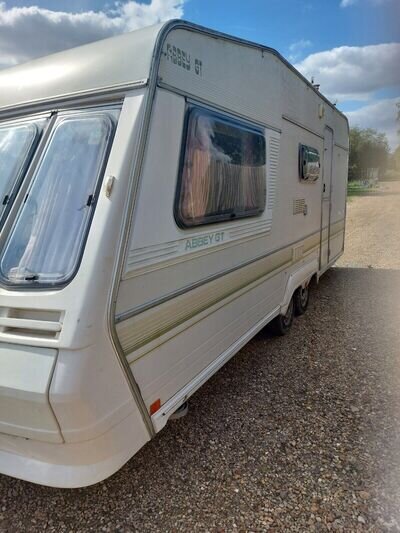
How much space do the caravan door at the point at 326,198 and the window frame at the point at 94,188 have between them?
3.93m

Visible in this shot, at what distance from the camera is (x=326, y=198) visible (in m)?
5.68

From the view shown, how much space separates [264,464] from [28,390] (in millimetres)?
1640

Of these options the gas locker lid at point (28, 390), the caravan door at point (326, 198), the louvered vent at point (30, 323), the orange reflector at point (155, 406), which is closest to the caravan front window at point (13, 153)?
the louvered vent at point (30, 323)

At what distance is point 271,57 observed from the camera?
3488 millimetres

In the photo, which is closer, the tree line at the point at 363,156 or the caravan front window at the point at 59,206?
the caravan front window at the point at 59,206

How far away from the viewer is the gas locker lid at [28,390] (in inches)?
67.5

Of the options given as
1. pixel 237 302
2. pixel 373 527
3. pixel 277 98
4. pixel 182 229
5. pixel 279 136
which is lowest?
pixel 373 527

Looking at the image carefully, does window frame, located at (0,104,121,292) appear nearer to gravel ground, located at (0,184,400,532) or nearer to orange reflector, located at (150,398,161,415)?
orange reflector, located at (150,398,161,415)

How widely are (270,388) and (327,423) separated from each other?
627 millimetres

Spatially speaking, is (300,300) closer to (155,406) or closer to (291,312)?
(291,312)

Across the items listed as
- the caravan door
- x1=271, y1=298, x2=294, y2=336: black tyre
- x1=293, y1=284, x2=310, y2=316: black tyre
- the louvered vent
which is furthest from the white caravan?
the caravan door

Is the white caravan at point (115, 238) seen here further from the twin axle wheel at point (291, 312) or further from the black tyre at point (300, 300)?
the black tyre at point (300, 300)

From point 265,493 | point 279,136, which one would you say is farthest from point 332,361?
point 279,136

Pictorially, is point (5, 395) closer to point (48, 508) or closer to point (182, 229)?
point (48, 508)
